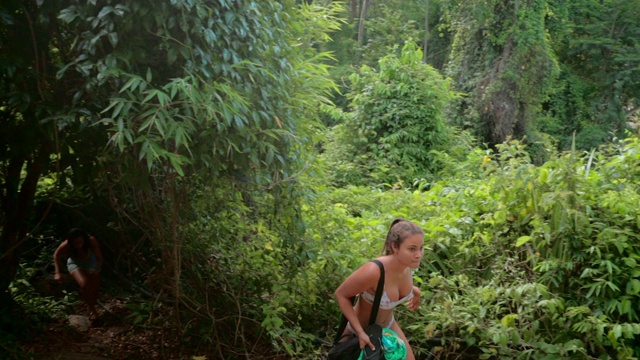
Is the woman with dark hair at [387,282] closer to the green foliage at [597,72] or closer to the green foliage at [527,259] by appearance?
the green foliage at [527,259]

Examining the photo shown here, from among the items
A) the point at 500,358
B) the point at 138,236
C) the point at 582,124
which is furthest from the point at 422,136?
the point at 582,124

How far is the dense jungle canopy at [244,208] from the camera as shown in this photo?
13.6ft

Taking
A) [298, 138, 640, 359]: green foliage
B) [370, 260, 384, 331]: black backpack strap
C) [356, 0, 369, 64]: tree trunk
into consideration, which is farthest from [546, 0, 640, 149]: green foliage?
[370, 260, 384, 331]: black backpack strap

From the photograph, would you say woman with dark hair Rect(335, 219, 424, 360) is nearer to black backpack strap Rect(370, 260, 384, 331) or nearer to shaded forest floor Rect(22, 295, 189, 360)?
black backpack strap Rect(370, 260, 384, 331)

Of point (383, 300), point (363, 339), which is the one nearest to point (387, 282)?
point (383, 300)

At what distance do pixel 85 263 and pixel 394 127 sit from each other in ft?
21.9

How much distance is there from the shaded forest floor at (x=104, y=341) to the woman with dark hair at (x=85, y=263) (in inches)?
8.5

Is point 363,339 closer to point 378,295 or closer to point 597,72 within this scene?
point 378,295

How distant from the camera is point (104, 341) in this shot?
6.43 m

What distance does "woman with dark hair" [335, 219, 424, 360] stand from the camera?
3.98m

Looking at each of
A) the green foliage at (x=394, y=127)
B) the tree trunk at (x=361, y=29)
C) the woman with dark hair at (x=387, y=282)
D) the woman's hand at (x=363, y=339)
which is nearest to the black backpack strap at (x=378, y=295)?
the woman with dark hair at (x=387, y=282)

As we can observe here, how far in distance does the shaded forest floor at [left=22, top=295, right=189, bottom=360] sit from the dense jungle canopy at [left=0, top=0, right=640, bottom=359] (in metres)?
0.04

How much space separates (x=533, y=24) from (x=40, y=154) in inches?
521

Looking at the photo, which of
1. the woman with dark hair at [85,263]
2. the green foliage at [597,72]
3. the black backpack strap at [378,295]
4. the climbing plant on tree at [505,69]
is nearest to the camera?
the black backpack strap at [378,295]
